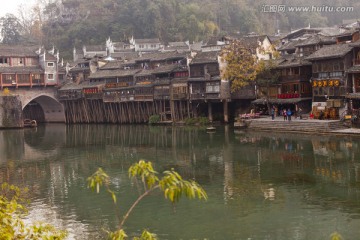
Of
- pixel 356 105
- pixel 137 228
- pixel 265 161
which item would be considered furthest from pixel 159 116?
pixel 137 228

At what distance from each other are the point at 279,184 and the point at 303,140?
17868 mm

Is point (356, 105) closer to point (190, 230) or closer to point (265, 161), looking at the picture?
point (265, 161)

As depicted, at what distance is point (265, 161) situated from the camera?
3669 cm

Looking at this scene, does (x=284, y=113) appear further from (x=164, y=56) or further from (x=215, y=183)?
(x=164, y=56)

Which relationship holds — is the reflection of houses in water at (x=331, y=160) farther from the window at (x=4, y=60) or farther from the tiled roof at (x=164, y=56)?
the window at (x=4, y=60)

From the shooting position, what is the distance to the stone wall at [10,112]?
255 feet

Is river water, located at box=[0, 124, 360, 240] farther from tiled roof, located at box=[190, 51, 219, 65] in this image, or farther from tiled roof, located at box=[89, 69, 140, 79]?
tiled roof, located at box=[89, 69, 140, 79]

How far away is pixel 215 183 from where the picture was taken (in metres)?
29.9

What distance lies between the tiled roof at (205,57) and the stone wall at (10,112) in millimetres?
30723

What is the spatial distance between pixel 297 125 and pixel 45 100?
54.8 m

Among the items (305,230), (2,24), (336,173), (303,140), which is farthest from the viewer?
(2,24)

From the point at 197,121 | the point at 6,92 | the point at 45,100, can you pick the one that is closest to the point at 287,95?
the point at 197,121

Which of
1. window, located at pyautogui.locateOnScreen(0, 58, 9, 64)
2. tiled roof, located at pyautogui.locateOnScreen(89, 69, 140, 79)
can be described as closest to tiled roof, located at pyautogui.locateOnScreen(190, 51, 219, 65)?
tiled roof, located at pyautogui.locateOnScreen(89, 69, 140, 79)

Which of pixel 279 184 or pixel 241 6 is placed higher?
pixel 241 6
